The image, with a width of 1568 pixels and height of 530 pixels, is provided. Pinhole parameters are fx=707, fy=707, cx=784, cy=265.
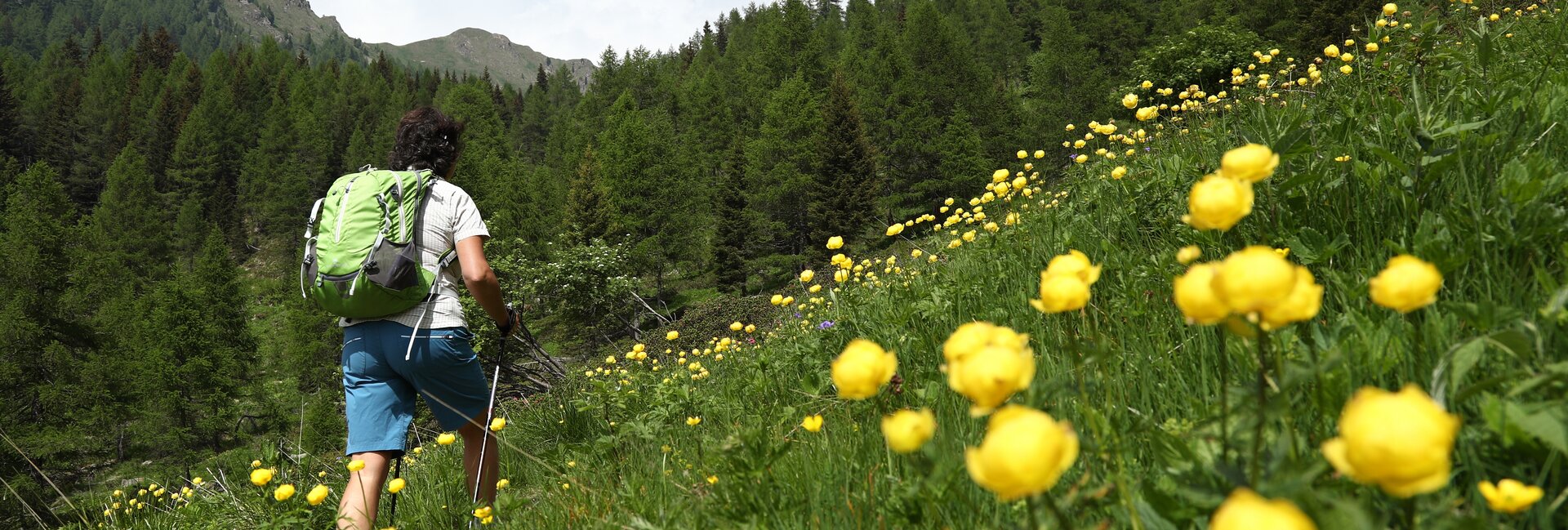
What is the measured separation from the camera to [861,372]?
3.01ft

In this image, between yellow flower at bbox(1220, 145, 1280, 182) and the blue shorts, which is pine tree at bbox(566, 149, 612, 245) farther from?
yellow flower at bbox(1220, 145, 1280, 182)

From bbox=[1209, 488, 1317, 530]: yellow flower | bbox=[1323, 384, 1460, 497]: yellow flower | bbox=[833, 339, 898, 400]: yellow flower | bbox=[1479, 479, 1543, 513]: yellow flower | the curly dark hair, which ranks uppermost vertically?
the curly dark hair

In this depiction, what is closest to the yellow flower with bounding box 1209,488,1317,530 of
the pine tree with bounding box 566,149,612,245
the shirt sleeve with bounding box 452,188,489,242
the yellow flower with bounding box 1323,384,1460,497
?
the yellow flower with bounding box 1323,384,1460,497

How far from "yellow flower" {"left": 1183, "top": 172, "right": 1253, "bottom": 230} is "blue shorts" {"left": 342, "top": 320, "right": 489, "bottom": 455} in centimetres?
279

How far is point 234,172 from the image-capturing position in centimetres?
6181

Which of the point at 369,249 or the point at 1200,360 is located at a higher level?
the point at 369,249

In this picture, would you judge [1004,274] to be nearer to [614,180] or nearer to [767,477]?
[767,477]

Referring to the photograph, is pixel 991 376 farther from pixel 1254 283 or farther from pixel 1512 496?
pixel 1512 496

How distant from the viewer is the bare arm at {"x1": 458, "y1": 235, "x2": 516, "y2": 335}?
299 cm

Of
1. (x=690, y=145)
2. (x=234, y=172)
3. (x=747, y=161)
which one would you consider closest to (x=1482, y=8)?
(x=747, y=161)

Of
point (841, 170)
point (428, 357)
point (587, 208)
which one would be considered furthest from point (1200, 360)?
point (587, 208)

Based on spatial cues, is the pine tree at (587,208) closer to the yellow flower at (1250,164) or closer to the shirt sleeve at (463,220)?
the shirt sleeve at (463,220)

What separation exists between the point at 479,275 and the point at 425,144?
31.7 inches

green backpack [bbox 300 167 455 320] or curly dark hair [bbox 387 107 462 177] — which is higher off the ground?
curly dark hair [bbox 387 107 462 177]
